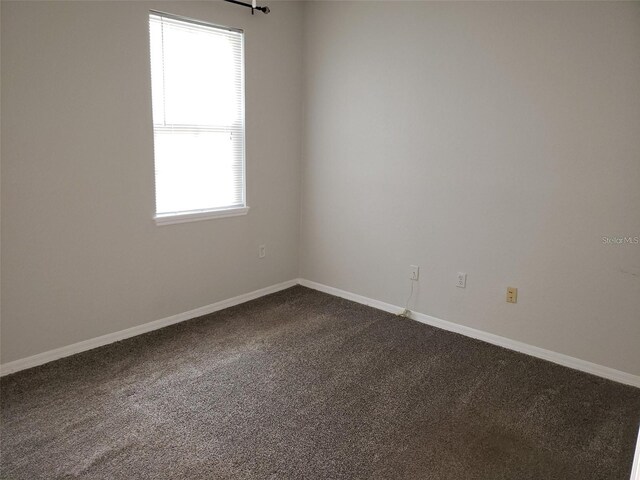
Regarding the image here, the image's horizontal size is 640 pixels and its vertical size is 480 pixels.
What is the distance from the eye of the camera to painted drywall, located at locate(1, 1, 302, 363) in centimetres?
257

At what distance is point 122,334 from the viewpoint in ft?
10.4

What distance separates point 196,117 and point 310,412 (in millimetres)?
2181

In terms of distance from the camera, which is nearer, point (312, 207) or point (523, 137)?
point (523, 137)

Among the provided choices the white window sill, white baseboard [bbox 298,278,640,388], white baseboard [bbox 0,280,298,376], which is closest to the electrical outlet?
white baseboard [bbox 298,278,640,388]

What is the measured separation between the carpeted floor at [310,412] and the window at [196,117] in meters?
0.99

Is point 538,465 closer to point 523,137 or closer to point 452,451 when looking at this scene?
point 452,451

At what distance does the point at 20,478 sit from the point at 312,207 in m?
2.89

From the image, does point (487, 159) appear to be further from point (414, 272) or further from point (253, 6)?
point (253, 6)

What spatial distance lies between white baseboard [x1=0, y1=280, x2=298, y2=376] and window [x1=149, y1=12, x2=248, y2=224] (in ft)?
2.36

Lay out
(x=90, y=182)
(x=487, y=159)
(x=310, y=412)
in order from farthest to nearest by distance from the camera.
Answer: (x=487, y=159)
(x=90, y=182)
(x=310, y=412)

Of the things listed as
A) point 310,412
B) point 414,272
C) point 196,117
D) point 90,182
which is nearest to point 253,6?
point 196,117

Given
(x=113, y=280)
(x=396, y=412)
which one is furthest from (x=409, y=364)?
(x=113, y=280)

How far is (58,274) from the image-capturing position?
282cm

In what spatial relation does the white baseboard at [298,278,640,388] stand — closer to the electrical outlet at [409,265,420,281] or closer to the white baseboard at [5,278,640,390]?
the white baseboard at [5,278,640,390]
